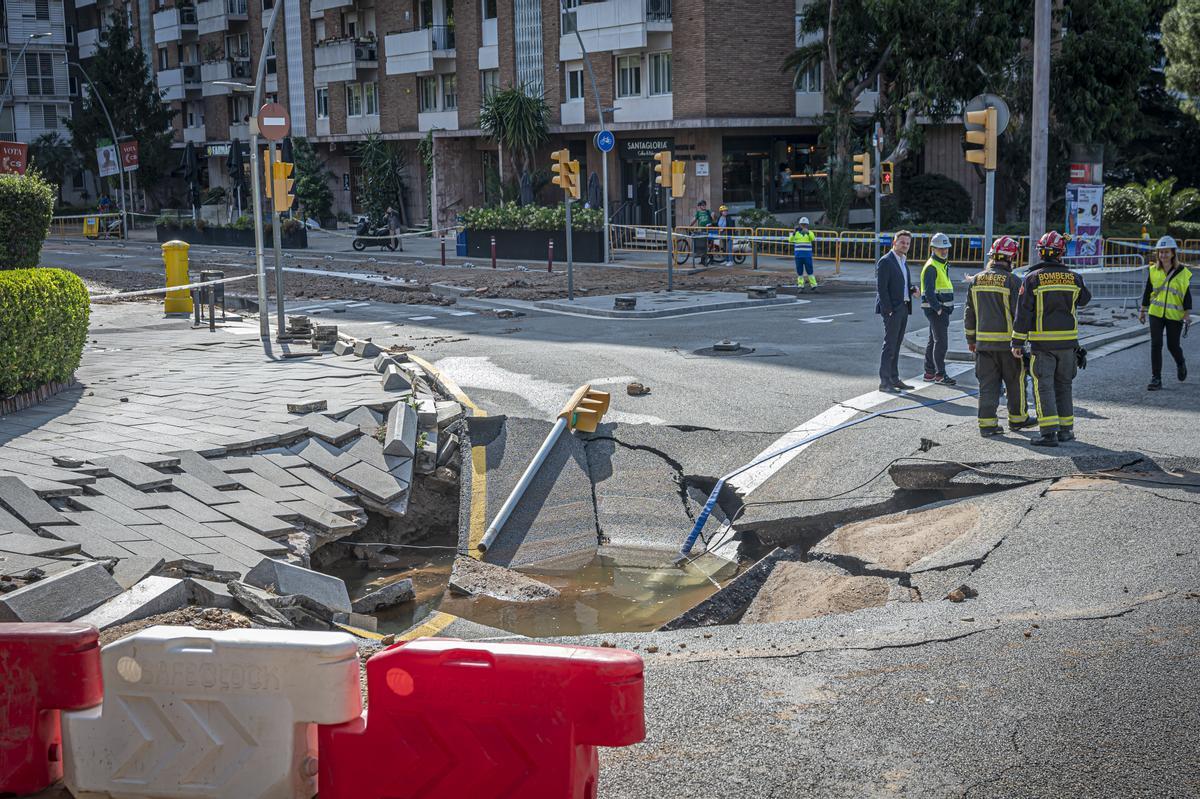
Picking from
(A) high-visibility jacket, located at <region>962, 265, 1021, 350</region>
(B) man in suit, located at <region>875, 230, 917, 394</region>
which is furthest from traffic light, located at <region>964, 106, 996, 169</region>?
(A) high-visibility jacket, located at <region>962, 265, 1021, 350</region>

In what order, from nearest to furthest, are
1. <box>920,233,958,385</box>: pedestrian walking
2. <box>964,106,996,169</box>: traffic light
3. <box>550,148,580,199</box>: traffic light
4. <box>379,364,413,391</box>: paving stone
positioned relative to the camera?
<box>379,364,413,391</box>: paving stone → <box>920,233,958,385</box>: pedestrian walking → <box>964,106,996,169</box>: traffic light → <box>550,148,580,199</box>: traffic light

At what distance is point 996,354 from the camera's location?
11.5 metres

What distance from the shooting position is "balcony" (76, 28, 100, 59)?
270ft

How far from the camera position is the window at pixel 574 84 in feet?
155

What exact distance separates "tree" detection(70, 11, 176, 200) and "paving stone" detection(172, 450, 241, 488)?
194ft

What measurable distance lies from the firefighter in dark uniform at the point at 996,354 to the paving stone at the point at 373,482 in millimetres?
5369

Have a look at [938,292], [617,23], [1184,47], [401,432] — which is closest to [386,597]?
[401,432]

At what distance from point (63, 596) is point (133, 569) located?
38.0 inches

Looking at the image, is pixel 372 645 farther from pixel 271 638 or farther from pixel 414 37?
pixel 414 37

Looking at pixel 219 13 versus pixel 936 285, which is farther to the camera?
pixel 219 13

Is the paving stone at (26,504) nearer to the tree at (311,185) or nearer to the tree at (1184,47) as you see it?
the tree at (1184,47)

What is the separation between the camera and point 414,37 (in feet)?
177

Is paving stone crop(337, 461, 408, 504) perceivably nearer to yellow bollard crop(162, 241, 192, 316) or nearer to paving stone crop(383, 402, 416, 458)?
paving stone crop(383, 402, 416, 458)

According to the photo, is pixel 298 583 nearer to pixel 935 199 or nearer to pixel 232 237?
pixel 935 199
